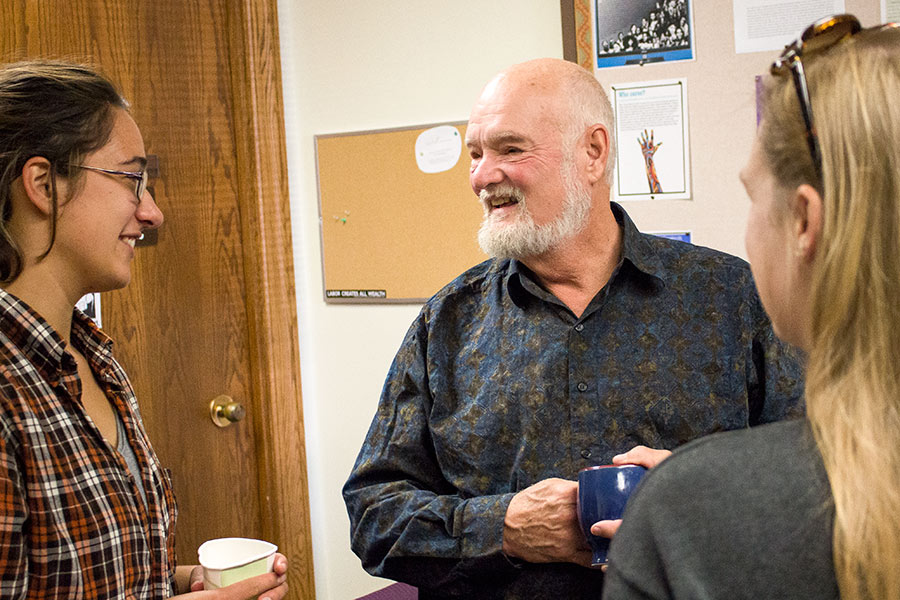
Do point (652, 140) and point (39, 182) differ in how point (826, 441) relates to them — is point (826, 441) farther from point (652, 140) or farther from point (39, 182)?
point (652, 140)

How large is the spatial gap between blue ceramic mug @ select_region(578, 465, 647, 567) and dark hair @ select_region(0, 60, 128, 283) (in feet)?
2.86

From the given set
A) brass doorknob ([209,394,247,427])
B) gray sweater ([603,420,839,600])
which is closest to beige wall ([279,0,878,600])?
brass doorknob ([209,394,247,427])

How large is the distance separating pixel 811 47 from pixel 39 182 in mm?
1084

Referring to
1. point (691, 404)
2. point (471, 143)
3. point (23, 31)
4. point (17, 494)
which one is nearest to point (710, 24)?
point (471, 143)

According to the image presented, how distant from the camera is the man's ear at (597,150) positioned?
167 cm

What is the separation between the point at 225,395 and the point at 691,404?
1432mm

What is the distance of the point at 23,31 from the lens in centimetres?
198

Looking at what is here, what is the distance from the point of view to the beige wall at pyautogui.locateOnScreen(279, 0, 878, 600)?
2.10 m

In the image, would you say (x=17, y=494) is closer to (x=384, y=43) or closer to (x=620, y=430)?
(x=620, y=430)

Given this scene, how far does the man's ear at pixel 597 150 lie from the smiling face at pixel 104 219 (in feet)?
2.62

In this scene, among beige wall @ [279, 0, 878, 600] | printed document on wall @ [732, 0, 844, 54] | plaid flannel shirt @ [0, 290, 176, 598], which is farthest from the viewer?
beige wall @ [279, 0, 878, 600]

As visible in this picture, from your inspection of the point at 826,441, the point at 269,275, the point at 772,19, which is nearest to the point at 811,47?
the point at 826,441

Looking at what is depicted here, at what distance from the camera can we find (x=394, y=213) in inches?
101

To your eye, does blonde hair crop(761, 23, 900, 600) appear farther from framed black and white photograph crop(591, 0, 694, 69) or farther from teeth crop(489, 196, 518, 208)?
framed black and white photograph crop(591, 0, 694, 69)
